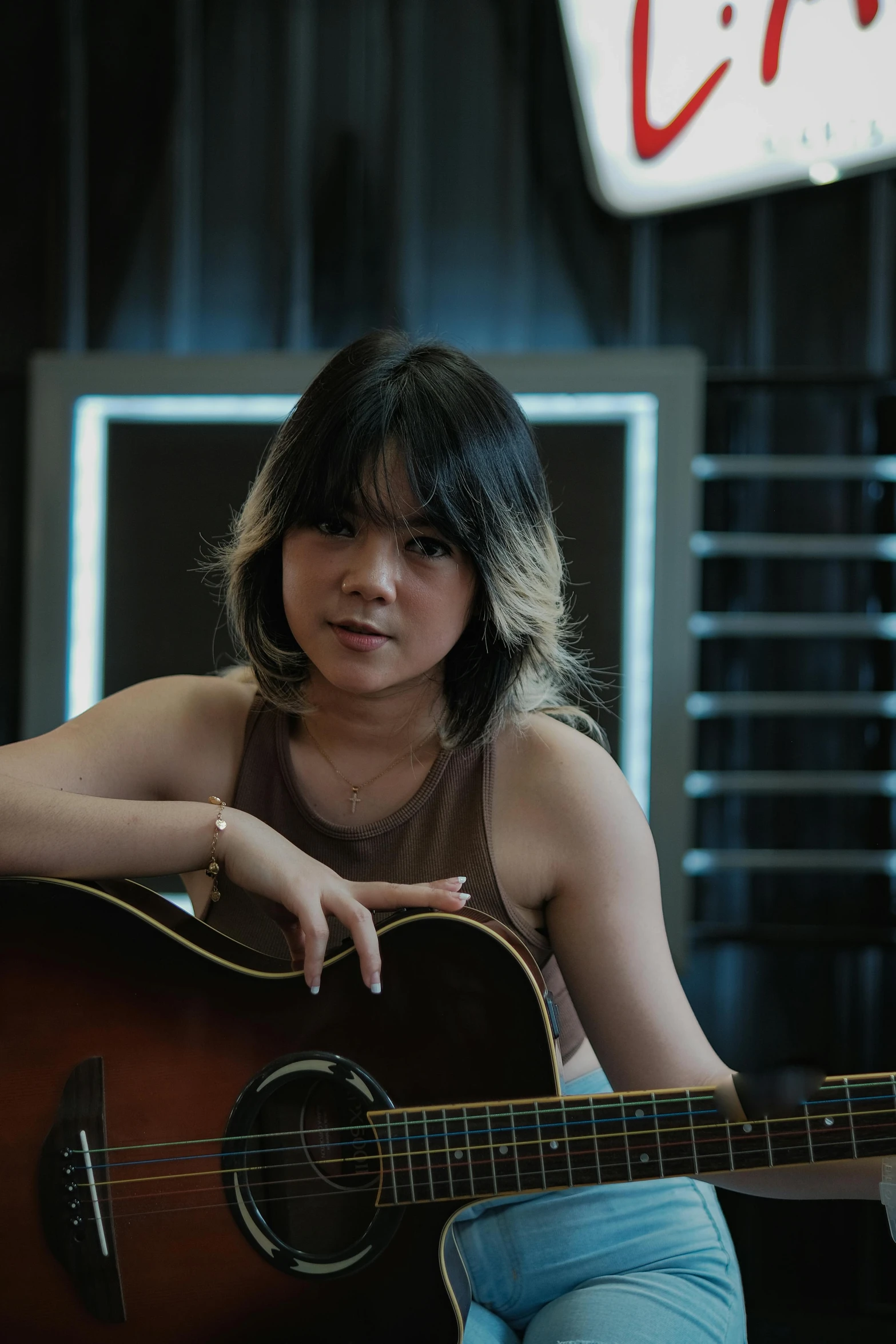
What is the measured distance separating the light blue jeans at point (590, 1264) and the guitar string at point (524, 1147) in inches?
4.9

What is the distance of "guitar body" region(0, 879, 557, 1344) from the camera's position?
0.84 meters

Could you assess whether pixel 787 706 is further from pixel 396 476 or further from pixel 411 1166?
pixel 411 1166

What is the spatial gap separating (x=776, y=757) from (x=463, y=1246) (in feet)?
4.27

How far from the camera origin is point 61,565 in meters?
2.04

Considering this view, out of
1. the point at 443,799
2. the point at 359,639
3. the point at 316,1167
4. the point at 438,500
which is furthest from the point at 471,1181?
the point at 438,500

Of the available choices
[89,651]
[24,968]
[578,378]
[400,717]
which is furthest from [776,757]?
[24,968]

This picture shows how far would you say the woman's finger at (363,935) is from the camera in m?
0.86

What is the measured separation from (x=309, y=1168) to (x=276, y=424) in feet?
4.87

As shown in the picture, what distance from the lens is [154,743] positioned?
1.11 m

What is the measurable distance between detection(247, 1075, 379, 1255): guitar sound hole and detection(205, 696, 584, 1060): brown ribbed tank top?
156 mm

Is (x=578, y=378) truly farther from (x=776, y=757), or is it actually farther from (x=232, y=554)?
(x=232, y=554)

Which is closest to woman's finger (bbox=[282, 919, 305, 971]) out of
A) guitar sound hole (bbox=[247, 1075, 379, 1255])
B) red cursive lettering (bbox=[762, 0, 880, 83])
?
guitar sound hole (bbox=[247, 1075, 379, 1255])

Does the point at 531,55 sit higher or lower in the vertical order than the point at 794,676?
higher

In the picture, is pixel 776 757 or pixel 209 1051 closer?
pixel 209 1051
